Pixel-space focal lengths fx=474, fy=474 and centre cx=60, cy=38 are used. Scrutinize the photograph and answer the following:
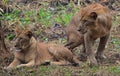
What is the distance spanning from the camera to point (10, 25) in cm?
1177

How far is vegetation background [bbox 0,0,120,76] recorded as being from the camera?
8.66m

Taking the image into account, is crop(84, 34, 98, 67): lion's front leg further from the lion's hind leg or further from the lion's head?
the lion's hind leg

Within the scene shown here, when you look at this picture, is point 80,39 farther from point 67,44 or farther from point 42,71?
point 42,71

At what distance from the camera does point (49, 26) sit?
12016 millimetres

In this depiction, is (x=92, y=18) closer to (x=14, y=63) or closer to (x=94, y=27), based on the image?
(x=94, y=27)

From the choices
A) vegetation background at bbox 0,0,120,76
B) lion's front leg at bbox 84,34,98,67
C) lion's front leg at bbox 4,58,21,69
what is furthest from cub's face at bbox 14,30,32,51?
lion's front leg at bbox 84,34,98,67

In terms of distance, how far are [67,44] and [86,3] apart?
4.07 meters

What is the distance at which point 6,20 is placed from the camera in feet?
39.2

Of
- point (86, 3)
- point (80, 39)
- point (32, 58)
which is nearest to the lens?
point (32, 58)

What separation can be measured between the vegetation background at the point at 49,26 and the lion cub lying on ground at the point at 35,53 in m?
0.24

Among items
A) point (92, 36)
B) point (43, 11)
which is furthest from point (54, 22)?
point (92, 36)

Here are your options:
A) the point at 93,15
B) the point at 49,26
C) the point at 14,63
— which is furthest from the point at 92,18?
the point at 49,26

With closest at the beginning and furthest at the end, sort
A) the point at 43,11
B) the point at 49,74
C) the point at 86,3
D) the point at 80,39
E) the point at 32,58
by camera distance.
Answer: the point at 49,74, the point at 32,58, the point at 80,39, the point at 43,11, the point at 86,3

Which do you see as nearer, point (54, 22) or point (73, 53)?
point (73, 53)
